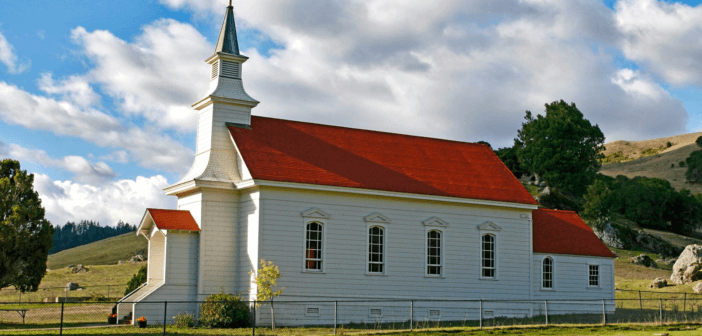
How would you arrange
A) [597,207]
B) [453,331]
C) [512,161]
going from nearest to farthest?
[453,331], [597,207], [512,161]

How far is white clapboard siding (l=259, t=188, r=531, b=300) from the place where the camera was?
27484mm

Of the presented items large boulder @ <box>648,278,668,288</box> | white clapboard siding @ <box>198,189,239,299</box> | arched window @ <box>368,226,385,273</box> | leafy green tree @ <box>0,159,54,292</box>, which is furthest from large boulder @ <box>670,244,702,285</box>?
leafy green tree @ <box>0,159,54,292</box>

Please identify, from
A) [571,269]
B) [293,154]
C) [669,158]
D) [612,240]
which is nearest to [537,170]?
[612,240]

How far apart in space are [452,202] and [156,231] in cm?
1340

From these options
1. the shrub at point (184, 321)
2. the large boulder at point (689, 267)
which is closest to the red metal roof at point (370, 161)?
the shrub at point (184, 321)

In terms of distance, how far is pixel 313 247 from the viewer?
2831 cm

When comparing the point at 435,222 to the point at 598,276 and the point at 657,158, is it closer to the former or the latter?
the point at 598,276

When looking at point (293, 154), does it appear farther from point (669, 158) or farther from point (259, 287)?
point (669, 158)

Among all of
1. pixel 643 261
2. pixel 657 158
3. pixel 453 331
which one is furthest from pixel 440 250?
pixel 657 158

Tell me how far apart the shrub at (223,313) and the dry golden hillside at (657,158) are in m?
92.5

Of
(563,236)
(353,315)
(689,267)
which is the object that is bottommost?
(353,315)

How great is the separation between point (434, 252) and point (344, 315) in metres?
5.57

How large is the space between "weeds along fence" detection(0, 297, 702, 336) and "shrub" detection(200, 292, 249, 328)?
1.09 ft

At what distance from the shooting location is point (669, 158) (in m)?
123
